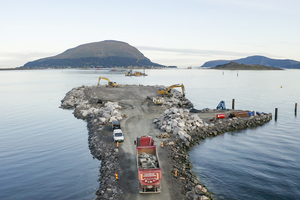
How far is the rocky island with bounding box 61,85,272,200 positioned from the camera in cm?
2005

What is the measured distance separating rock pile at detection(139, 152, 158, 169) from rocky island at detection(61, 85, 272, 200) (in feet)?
5.27

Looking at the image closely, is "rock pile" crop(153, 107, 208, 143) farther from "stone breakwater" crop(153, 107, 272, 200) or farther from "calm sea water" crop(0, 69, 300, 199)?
"calm sea water" crop(0, 69, 300, 199)

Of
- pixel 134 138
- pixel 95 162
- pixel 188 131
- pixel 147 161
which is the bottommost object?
pixel 95 162

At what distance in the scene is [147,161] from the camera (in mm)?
21828

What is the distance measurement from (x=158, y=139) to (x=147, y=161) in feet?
36.2

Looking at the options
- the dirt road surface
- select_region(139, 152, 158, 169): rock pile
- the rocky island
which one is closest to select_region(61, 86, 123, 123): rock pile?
the rocky island

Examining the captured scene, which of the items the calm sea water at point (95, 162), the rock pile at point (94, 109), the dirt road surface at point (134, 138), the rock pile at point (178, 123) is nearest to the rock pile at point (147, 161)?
the dirt road surface at point (134, 138)

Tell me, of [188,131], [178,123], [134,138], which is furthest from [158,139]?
[188,131]

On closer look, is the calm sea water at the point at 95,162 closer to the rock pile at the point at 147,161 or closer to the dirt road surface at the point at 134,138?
the dirt road surface at the point at 134,138

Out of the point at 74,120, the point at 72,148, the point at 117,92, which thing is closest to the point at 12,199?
the point at 72,148

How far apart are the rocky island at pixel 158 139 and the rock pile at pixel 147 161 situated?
1608 mm

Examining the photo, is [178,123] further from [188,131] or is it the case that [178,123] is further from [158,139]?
[158,139]

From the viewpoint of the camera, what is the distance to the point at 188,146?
33094 millimetres

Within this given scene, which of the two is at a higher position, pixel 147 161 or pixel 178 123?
pixel 178 123
